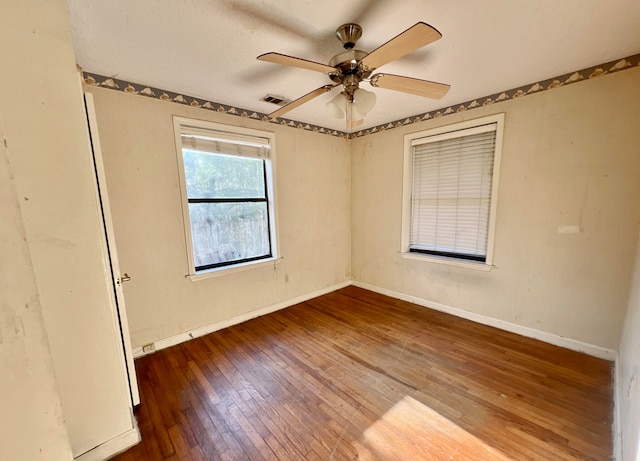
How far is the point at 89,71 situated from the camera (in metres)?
1.93

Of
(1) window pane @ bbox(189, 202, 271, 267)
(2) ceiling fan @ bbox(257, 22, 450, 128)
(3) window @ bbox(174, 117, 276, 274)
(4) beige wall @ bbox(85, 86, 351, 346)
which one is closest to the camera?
(2) ceiling fan @ bbox(257, 22, 450, 128)

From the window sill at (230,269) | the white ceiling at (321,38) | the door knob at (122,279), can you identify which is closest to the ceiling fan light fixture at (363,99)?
the white ceiling at (321,38)

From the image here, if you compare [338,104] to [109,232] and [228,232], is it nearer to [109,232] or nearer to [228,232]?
[109,232]

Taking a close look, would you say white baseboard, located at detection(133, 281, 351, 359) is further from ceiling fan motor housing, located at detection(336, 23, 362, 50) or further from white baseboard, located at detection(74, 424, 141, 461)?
ceiling fan motor housing, located at detection(336, 23, 362, 50)

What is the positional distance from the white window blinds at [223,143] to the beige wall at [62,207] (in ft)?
4.19

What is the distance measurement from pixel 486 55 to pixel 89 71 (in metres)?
3.06

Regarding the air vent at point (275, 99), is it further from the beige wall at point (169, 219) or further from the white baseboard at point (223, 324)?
the white baseboard at point (223, 324)

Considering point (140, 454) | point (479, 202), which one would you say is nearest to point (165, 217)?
point (140, 454)

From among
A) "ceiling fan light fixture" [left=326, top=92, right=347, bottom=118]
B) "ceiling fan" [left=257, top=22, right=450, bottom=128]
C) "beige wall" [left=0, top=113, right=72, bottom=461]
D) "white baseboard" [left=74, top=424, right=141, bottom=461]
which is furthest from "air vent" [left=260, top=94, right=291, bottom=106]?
"white baseboard" [left=74, top=424, right=141, bottom=461]

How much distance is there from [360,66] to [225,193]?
1951 millimetres

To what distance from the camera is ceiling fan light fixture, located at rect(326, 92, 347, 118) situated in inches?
68.1

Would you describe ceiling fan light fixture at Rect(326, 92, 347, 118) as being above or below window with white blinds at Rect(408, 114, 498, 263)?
above

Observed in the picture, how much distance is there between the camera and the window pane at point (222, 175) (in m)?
2.57

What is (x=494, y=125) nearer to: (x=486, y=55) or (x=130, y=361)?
(x=486, y=55)
